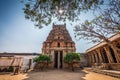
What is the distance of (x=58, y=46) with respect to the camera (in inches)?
912

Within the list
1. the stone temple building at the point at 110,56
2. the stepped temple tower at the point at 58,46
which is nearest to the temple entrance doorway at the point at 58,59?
the stepped temple tower at the point at 58,46

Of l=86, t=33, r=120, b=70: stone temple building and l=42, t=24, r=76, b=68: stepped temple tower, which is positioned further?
l=42, t=24, r=76, b=68: stepped temple tower

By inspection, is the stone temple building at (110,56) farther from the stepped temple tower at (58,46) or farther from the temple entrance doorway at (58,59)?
the temple entrance doorway at (58,59)

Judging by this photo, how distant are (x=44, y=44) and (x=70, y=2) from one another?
62.7 feet

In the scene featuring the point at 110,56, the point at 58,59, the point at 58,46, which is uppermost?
the point at 58,46

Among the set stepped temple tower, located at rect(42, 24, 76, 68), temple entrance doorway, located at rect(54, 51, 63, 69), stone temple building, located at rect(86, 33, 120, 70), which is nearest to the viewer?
stone temple building, located at rect(86, 33, 120, 70)

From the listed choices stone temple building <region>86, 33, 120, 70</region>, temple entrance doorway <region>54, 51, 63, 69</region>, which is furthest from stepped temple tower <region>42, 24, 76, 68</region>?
stone temple building <region>86, 33, 120, 70</region>

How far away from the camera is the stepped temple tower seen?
72.9ft

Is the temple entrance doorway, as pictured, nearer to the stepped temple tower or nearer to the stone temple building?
the stepped temple tower

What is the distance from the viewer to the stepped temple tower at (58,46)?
72.9 feet

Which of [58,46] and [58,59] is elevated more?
[58,46]

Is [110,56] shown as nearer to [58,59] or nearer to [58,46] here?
[58,59]

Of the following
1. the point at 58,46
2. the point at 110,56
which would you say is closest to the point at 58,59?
the point at 58,46

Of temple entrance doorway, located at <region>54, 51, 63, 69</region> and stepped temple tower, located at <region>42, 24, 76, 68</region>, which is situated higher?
stepped temple tower, located at <region>42, 24, 76, 68</region>
